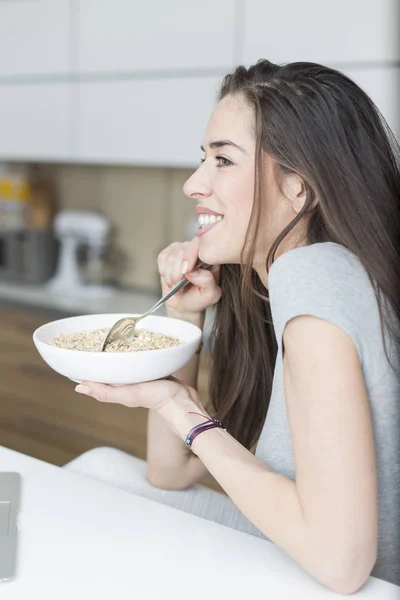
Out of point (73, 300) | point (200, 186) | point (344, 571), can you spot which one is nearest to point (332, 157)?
point (200, 186)

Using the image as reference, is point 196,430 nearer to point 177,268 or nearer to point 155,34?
point 177,268

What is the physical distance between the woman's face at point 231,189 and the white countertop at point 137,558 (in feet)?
1.25

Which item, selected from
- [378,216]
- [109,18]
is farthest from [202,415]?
[109,18]

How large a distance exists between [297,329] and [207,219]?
34 centimetres

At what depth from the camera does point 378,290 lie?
2.96ft

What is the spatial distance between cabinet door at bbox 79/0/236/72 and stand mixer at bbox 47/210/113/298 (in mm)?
702

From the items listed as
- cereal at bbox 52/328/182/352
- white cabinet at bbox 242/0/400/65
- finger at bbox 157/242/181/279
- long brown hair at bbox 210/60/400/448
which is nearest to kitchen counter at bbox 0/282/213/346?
white cabinet at bbox 242/0/400/65

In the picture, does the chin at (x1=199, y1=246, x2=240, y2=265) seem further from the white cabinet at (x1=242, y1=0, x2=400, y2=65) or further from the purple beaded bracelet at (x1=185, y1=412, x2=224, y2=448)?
the white cabinet at (x1=242, y1=0, x2=400, y2=65)

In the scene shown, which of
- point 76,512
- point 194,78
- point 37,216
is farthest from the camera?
point 37,216

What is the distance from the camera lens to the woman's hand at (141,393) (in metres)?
0.94

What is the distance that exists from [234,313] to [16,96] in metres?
2.43

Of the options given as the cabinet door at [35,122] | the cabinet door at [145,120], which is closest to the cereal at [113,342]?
the cabinet door at [145,120]

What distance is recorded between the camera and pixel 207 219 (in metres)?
1.12

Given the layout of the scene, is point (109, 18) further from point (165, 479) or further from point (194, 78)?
point (165, 479)
